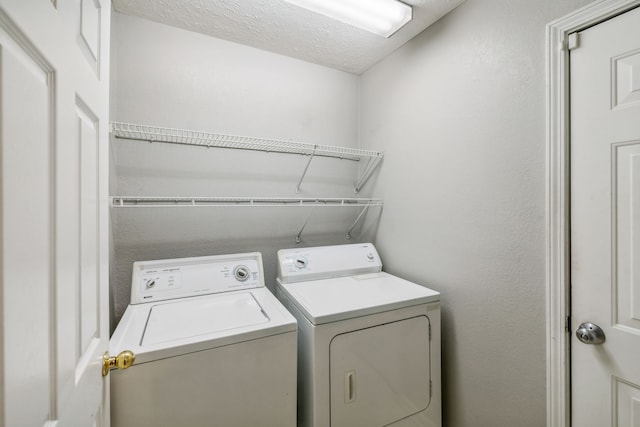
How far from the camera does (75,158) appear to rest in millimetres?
641

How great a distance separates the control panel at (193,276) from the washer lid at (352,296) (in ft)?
0.79

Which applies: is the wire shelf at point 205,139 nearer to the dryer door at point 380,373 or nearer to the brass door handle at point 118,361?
the brass door handle at point 118,361

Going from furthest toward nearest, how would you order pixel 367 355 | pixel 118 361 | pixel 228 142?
pixel 228 142 → pixel 367 355 → pixel 118 361

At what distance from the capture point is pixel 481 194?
1.47m

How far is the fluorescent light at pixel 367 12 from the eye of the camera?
1.47 metres

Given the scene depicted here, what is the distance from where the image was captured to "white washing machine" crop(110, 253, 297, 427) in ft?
3.38

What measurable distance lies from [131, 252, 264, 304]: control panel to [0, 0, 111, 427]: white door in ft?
2.50

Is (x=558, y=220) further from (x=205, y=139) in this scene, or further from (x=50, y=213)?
(x=205, y=139)

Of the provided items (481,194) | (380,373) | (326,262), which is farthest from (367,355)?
(481,194)

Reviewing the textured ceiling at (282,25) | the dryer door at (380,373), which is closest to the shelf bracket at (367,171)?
the textured ceiling at (282,25)

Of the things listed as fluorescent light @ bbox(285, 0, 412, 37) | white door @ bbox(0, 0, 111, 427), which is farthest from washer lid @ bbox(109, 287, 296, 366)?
fluorescent light @ bbox(285, 0, 412, 37)

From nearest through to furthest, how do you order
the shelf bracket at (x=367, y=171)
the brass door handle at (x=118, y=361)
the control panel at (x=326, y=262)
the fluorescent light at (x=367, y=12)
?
the brass door handle at (x=118, y=361), the fluorescent light at (x=367, y=12), the control panel at (x=326, y=262), the shelf bracket at (x=367, y=171)

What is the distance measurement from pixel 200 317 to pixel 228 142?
1135 millimetres

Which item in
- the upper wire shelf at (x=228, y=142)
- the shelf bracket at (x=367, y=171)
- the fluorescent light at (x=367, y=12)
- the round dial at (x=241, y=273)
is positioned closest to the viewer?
the fluorescent light at (x=367, y=12)
